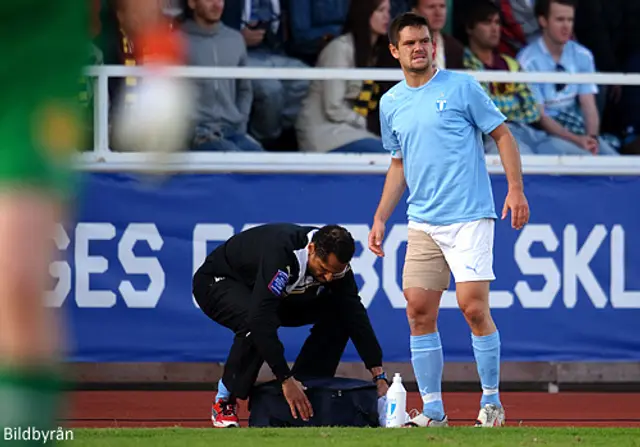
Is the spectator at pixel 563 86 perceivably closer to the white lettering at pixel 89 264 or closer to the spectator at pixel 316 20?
the spectator at pixel 316 20

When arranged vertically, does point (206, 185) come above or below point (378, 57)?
below

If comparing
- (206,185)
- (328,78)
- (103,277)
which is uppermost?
(328,78)

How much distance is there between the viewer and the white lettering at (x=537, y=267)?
10.9 metres

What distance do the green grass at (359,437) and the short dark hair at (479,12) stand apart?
4851mm

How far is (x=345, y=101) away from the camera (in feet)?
36.2

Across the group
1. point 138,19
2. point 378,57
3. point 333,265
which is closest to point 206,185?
point 378,57

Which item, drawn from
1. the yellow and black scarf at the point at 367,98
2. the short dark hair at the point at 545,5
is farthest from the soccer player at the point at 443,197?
the short dark hair at the point at 545,5

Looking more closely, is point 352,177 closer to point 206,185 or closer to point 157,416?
point 206,185

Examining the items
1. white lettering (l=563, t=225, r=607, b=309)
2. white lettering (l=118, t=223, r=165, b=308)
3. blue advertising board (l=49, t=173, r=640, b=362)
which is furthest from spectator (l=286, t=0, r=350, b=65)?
white lettering (l=563, t=225, r=607, b=309)

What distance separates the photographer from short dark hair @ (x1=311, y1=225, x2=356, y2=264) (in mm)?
7781

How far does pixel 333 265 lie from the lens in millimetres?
7852

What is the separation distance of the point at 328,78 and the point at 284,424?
3.66 meters

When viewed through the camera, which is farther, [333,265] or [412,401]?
[412,401]

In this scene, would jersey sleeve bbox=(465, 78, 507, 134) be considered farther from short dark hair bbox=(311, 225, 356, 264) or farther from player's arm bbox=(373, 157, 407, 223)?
short dark hair bbox=(311, 225, 356, 264)
